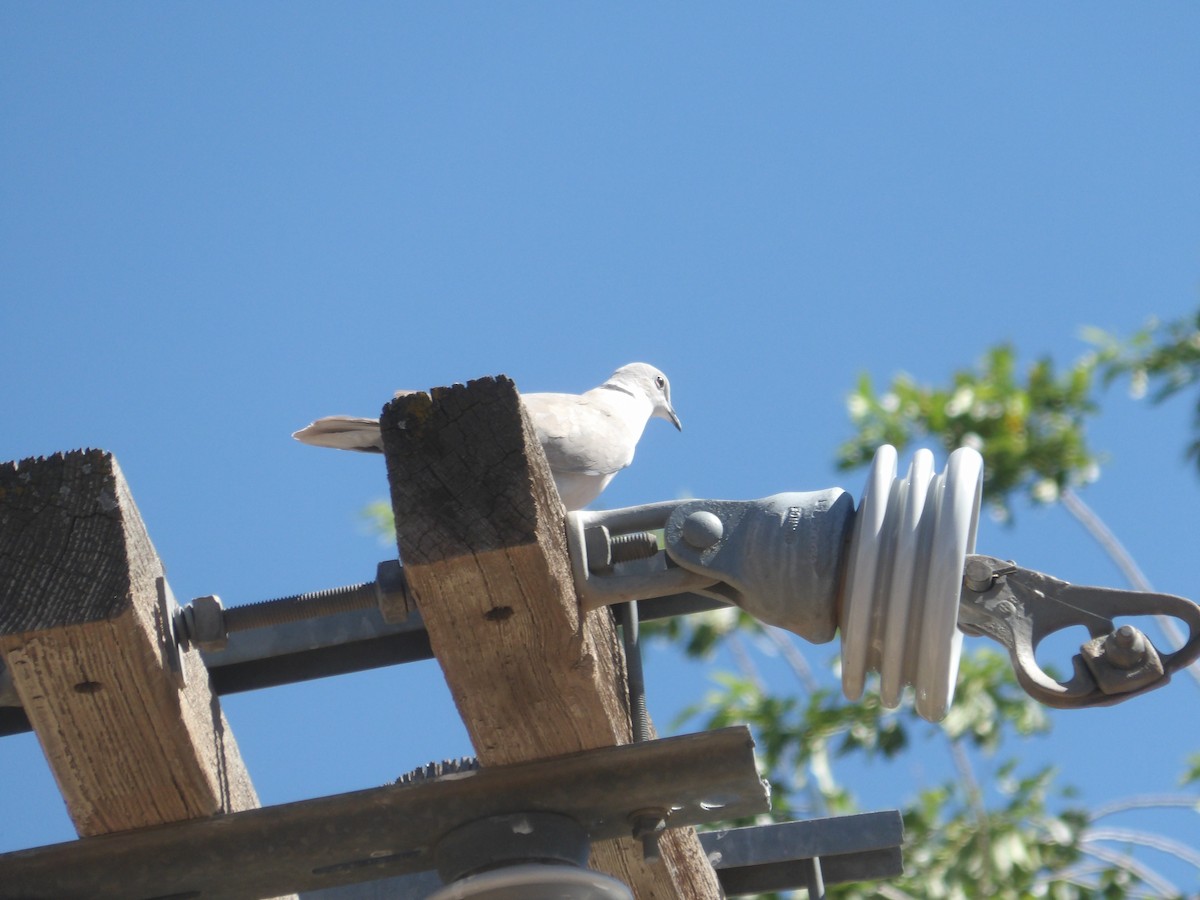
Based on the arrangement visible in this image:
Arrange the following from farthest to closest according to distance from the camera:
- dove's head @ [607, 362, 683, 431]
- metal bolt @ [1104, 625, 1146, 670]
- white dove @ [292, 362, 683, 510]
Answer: dove's head @ [607, 362, 683, 431]
white dove @ [292, 362, 683, 510]
metal bolt @ [1104, 625, 1146, 670]

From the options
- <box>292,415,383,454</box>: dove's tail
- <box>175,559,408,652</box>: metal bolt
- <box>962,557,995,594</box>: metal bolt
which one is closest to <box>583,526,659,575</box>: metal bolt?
<box>175,559,408,652</box>: metal bolt

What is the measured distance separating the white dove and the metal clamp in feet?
8.31

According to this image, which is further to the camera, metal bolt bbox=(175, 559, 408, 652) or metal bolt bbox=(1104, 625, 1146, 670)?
metal bolt bbox=(175, 559, 408, 652)

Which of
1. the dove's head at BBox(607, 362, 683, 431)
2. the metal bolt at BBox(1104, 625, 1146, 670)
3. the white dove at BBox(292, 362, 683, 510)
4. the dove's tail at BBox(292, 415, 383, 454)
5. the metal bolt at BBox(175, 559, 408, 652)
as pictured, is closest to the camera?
the metal bolt at BBox(1104, 625, 1146, 670)

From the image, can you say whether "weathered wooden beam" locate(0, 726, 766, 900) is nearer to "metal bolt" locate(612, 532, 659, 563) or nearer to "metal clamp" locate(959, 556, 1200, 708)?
"metal bolt" locate(612, 532, 659, 563)

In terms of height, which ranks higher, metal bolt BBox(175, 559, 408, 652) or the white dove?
the white dove

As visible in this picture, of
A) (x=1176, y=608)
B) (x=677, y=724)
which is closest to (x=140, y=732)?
(x=1176, y=608)

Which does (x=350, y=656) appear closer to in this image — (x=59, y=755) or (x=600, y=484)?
(x=59, y=755)

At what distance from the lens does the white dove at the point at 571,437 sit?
4879 millimetres

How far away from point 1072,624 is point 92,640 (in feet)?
4.37

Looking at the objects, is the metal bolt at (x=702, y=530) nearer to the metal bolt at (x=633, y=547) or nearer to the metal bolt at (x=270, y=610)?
the metal bolt at (x=633, y=547)

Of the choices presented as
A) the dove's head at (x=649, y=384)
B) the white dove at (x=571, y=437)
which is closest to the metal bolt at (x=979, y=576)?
the white dove at (x=571, y=437)

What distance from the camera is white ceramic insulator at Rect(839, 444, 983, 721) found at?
6.93 ft

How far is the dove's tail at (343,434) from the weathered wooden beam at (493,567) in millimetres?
2891
